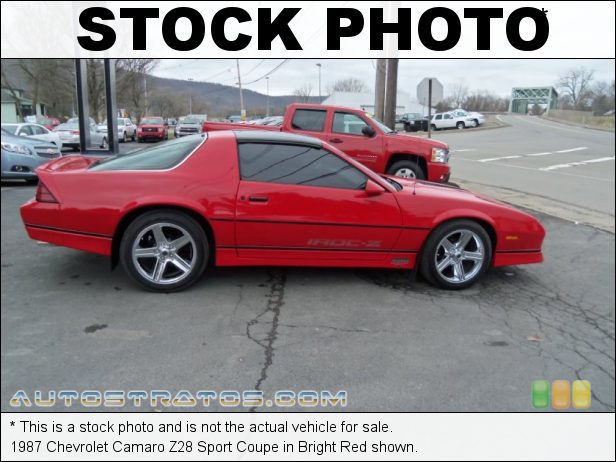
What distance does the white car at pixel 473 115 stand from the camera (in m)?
1.03

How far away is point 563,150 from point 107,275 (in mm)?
3834

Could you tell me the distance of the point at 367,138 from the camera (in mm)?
1079

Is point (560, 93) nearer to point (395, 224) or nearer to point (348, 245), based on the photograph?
point (395, 224)

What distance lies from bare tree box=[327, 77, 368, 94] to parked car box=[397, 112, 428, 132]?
0.12 metres

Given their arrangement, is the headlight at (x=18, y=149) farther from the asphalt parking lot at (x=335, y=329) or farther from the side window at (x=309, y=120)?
the side window at (x=309, y=120)

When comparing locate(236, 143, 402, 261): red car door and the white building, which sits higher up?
the white building

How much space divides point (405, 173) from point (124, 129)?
2.35ft

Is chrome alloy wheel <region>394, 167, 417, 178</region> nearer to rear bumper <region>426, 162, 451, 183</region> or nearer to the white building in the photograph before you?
rear bumper <region>426, 162, 451, 183</region>

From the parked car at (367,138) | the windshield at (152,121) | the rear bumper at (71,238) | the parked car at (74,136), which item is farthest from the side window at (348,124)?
the rear bumper at (71,238)

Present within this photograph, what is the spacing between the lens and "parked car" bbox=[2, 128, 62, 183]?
1239 millimetres

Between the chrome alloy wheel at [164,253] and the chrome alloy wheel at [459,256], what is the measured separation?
176cm

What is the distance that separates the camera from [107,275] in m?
4.01

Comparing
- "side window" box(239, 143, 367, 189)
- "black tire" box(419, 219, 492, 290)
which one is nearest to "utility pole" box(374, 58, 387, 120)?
"side window" box(239, 143, 367, 189)

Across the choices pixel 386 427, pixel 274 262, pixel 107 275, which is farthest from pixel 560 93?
pixel 107 275
